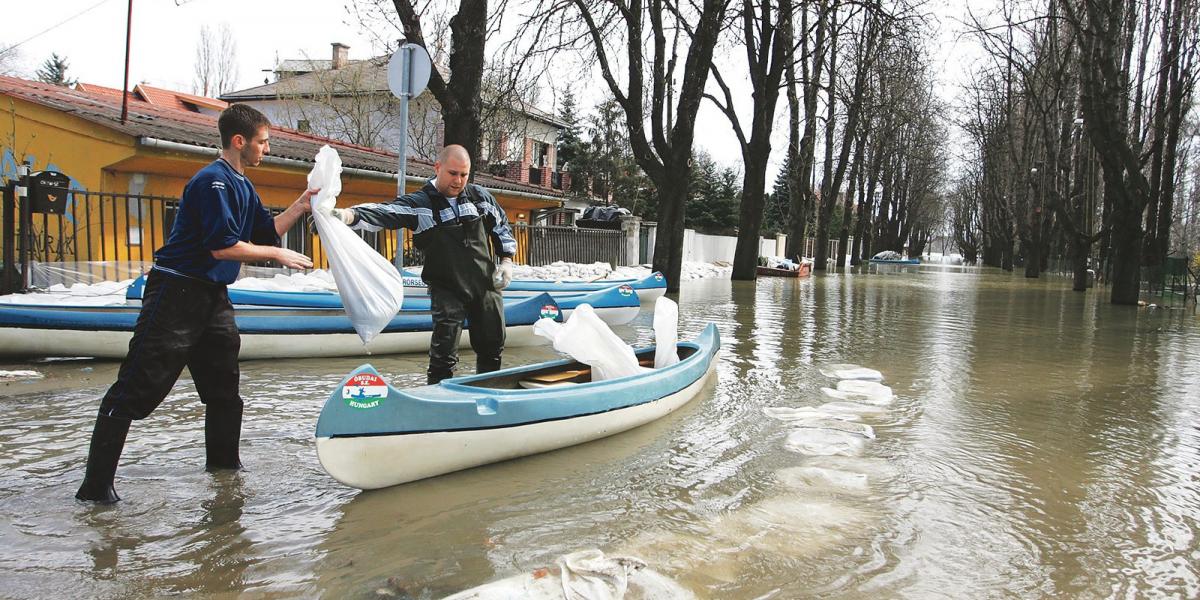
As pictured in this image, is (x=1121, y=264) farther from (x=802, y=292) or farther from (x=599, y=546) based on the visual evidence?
(x=599, y=546)

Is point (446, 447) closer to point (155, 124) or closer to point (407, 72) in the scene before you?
point (407, 72)

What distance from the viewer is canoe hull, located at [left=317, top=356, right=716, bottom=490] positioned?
13.2ft

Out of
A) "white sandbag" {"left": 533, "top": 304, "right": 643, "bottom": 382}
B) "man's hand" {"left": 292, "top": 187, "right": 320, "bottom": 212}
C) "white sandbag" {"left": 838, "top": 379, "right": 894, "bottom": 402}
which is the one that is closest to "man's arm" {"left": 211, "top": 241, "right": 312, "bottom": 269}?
"man's hand" {"left": 292, "top": 187, "right": 320, "bottom": 212}

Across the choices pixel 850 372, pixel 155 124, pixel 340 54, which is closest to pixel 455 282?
pixel 850 372

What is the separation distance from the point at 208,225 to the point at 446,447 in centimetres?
164

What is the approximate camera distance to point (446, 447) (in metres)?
4.42

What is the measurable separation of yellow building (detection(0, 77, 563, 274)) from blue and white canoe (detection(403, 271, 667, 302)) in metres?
4.15

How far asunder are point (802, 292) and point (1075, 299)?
23.7 ft

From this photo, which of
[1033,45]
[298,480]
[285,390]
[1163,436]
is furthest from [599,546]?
[1033,45]

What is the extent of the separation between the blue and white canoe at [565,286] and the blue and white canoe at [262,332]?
1171 millimetres

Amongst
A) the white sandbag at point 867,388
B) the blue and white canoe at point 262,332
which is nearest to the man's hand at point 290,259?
the blue and white canoe at point 262,332

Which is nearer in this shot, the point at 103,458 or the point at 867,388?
the point at 103,458

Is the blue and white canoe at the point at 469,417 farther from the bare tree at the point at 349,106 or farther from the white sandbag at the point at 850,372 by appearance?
the bare tree at the point at 349,106

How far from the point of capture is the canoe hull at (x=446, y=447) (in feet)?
13.2
